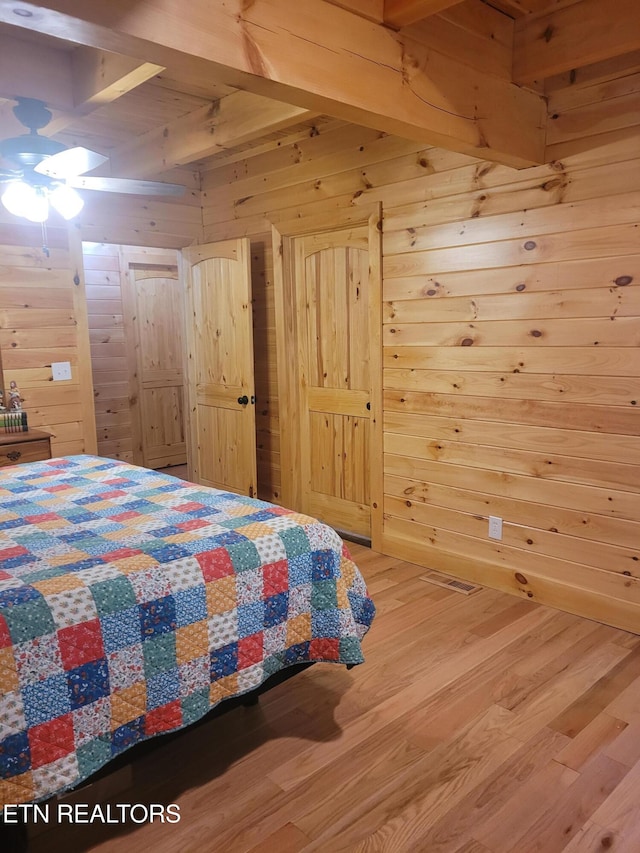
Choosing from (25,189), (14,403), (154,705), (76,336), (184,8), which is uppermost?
(184,8)

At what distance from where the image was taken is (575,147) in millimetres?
2799

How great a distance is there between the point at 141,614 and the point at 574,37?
8.61 feet

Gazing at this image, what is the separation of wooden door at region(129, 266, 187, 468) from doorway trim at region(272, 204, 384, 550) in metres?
1.88

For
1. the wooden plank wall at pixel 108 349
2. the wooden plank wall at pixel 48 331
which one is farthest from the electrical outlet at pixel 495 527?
the wooden plank wall at pixel 108 349

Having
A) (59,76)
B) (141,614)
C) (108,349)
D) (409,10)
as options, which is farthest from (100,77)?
(108,349)

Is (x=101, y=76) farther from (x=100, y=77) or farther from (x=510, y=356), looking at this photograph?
(x=510, y=356)

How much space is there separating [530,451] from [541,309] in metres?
0.69

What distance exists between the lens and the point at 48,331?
4078mm

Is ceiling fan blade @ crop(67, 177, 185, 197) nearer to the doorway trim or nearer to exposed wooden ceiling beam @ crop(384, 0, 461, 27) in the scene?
the doorway trim

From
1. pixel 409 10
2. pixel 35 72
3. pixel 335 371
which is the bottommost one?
pixel 335 371

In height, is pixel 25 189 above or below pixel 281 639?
above

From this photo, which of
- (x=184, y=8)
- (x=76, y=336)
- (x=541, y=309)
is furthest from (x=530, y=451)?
(x=76, y=336)

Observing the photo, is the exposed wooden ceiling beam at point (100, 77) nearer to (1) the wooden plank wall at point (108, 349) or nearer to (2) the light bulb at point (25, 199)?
(2) the light bulb at point (25, 199)

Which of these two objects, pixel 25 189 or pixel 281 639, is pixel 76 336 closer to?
pixel 25 189
